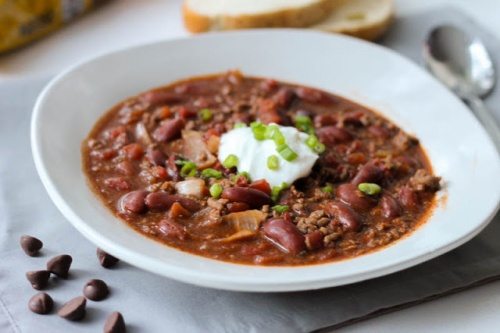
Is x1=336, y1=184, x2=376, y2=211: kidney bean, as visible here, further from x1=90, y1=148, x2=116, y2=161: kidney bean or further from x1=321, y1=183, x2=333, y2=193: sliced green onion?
x1=90, y1=148, x2=116, y2=161: kidney bean

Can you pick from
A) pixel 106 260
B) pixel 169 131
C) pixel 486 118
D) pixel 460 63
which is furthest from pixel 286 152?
pixel 460 63

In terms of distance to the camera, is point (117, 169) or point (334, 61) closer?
point (117, 169)

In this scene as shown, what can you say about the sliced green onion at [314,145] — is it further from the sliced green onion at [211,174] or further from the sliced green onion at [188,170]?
the sliced green onion at [188,170]

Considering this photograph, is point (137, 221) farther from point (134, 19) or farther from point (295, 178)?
point (134, 19)

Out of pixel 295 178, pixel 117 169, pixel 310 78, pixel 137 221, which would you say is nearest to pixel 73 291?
pixel 137 221

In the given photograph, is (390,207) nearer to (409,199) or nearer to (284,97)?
(409,199)

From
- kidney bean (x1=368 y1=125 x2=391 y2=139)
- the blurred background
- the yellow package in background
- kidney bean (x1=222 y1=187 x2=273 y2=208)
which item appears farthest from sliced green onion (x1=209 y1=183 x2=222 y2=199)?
the yellow package in background
